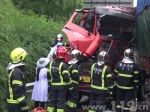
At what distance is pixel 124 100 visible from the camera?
374 inches

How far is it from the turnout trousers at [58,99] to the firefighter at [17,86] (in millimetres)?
2019

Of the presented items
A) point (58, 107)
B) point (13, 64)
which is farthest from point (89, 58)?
point (13, 64)

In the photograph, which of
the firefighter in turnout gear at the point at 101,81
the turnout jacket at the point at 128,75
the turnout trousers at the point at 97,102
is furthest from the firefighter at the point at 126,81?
the turnout trousers at the point at 97,102

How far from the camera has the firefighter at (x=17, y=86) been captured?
7.07 m

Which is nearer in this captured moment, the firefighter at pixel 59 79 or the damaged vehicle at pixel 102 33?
the firefighter at pixel 59 79

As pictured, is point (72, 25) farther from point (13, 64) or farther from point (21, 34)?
point (13, 64)

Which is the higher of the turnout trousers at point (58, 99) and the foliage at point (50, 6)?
the foliage at point (50, 6)

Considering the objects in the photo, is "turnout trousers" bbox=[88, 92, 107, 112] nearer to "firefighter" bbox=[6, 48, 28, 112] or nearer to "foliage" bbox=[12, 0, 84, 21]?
"firefighter" bbox=[6, 48, 28, 112]

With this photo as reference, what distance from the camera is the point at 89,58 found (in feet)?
36.1

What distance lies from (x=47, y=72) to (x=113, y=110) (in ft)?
6.85

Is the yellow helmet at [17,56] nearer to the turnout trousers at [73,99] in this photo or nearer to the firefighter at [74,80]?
the firefighter at [74,80]

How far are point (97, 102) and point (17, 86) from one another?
8.65ft

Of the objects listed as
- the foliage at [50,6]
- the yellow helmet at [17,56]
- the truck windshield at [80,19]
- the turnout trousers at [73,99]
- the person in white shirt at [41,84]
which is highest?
the foliage at [50,6]

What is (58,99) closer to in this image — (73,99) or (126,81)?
(73,99)
